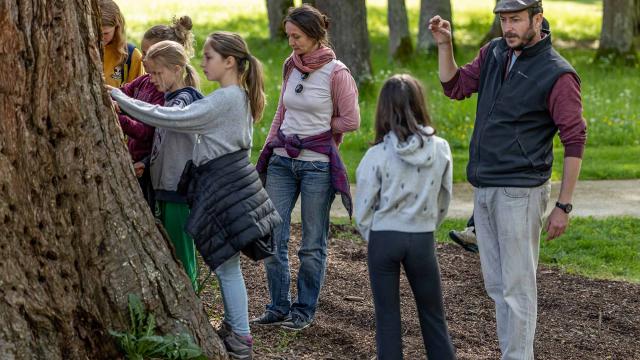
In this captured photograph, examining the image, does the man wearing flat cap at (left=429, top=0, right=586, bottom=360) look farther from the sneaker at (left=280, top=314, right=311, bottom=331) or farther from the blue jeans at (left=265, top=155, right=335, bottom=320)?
the sneaker at (left=280, top=314, right=311, bottom=331)

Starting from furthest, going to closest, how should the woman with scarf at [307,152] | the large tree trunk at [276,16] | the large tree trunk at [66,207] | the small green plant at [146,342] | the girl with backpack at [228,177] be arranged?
the large tree trunk at [276,16] → the woman with scarf at [307,152] → the girl with backpack at [228,177] → the small green plant at [146,342] → the large tree trunk at [66,207]

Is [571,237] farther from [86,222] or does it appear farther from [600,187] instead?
[86,222]

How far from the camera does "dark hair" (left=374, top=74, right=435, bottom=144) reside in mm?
4949

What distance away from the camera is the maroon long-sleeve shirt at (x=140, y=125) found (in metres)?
5.58

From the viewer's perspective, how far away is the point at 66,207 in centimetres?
477

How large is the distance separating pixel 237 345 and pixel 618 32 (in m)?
17.4

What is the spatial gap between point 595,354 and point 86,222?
3014mm

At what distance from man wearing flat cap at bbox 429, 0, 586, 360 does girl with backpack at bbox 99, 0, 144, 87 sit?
6.10 ft

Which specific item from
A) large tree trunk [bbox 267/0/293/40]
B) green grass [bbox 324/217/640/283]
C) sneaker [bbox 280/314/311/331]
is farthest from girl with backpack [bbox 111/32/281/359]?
large tree trunk [bbox 267/0/293/40]

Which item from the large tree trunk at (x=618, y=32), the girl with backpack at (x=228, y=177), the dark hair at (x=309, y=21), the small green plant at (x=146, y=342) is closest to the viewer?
the small green plant at (x=146, y=342)

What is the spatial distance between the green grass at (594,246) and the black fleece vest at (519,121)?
307cm

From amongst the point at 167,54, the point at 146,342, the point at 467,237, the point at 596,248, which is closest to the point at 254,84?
the point at 167,54

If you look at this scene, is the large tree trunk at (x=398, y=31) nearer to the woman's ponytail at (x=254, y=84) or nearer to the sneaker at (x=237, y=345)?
the woman's ponytail at (x=254, y=84)

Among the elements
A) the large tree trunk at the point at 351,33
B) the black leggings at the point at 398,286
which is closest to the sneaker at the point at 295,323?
the black leggings at the point at 398,286
